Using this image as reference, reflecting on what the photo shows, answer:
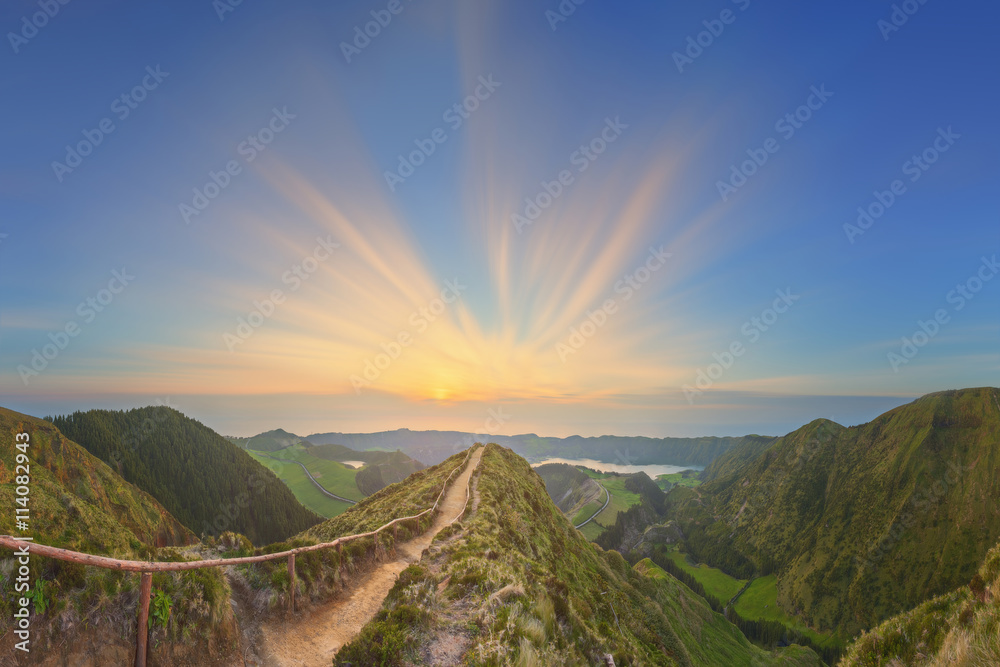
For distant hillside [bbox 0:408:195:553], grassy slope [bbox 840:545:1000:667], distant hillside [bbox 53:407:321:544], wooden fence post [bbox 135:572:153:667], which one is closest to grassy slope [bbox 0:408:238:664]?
wooden fence post [bbox 135:572:153:667]

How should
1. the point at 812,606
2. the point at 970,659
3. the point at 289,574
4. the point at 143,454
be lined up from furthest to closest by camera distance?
the point at 812,606, the point at 143,454, the point at 289,574, the point at 970,659

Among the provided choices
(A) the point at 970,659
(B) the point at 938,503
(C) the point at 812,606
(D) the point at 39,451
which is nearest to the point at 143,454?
(D) the point at 39,451

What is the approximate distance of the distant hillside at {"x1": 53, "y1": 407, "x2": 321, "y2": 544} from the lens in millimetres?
137375

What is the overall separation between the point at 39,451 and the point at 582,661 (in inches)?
5126

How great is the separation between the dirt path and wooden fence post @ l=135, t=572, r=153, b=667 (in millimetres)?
3900

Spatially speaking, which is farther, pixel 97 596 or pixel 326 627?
pixel 326 627

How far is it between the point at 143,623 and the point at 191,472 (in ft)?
A: 637

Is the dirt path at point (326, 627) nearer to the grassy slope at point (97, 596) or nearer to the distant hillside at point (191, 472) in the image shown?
the grassy slope at point (97, 596)

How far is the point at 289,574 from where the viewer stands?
14.5 meters

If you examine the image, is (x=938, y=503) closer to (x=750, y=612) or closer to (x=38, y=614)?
(x=750, y=612)

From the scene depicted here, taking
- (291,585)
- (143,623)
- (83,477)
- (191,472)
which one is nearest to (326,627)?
(291,585)

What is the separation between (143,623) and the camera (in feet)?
28.5

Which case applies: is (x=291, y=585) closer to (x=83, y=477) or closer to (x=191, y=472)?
(x=83, y=477)

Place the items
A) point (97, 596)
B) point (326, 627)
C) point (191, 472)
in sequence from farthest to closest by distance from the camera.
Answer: point (191, 472) < point (326, 627) < point (97, 596)
